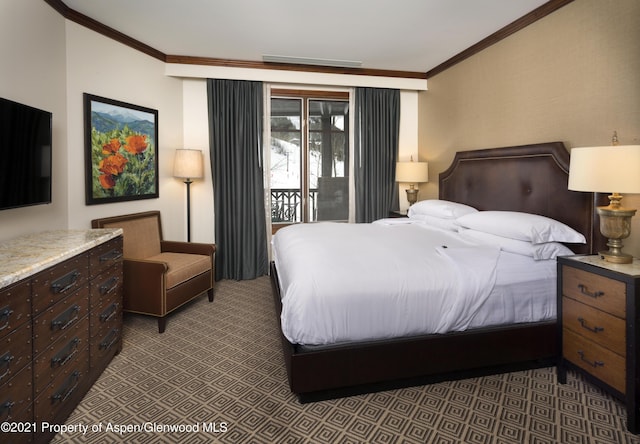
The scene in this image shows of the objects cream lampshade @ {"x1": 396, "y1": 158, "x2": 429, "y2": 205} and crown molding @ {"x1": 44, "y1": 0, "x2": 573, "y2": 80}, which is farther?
cream lampshade @ {"x1": 396, "y1": 158, "x2": 429, "y2": 205}

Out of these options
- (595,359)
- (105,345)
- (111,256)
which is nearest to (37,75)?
(111,256)

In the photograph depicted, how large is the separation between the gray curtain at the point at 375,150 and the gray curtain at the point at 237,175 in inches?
53.5

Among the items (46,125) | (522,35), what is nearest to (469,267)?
(522,35)

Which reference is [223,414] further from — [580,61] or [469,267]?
[580,61]

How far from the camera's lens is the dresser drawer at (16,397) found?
139 centimetres

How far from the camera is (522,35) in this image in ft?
10.6

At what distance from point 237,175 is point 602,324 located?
3.89 metres

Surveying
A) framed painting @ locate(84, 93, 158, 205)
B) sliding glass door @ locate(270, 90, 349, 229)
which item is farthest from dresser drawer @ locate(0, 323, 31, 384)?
sliding glass door @ locate(270, 90, 349, 229)

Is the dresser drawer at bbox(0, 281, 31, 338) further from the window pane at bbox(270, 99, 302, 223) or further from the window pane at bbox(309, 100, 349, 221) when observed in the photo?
the window pane at bbox(309, 100, 349, 221)

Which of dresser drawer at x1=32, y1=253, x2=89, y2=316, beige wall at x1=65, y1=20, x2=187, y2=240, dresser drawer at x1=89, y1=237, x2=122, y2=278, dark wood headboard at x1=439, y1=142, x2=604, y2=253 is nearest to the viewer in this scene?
dresser drawer at x1=32, y1=253, x2=89, y2=316

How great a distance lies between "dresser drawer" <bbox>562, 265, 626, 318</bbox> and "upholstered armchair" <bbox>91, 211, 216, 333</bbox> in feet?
9.55

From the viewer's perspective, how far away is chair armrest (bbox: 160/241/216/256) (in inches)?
148

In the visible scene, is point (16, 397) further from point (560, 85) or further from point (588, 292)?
point (560, 85)

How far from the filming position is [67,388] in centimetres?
189
